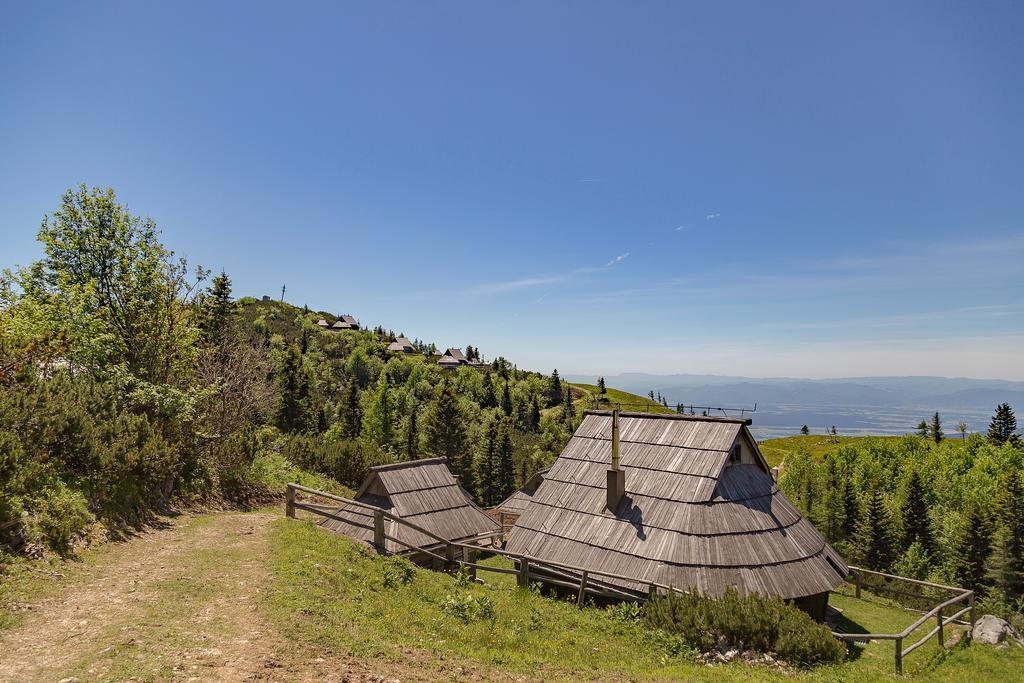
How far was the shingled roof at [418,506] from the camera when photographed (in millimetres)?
20312

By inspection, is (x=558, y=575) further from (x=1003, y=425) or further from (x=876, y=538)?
(x=1003, y=425)

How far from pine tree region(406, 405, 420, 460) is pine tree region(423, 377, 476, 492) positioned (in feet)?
11.8

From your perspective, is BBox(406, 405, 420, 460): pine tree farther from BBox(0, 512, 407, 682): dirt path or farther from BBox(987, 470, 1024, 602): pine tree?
BBox(987, 470, 1024, 602): pine tree

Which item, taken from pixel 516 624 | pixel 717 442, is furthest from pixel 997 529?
pixel 516 624

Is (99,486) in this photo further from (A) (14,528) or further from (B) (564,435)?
(B) (564,435)

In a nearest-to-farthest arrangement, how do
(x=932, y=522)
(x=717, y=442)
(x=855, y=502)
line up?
(x=717, y=442), (x=932, y=522), (x=855, y=502)

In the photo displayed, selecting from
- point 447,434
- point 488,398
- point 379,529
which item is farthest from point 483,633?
point 488,398

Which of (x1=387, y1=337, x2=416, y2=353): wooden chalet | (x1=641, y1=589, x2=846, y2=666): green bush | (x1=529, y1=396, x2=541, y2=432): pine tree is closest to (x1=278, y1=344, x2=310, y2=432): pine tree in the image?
(x1=529, y1=396, x2=541, y2=432): pine tree

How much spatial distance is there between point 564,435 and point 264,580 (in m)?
75.2

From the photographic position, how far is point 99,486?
13.7 m

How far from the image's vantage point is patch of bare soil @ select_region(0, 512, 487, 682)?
7062 mm

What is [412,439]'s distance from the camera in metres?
71.3

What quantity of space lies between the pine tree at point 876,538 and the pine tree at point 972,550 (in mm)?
4591

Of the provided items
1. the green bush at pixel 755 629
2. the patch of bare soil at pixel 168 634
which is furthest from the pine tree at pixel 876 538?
the patch of bare soil at pixel 168 634
